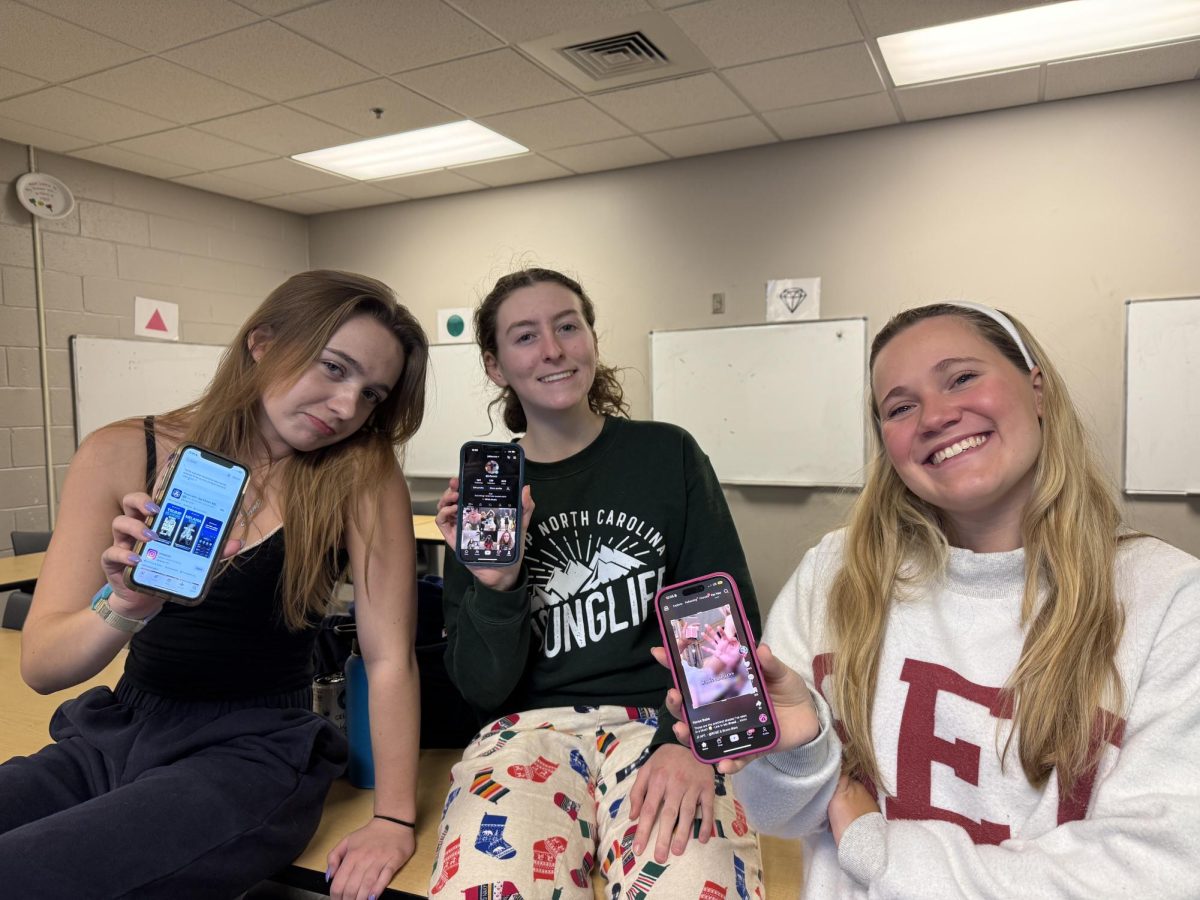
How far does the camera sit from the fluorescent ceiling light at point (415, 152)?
4102 millimetres

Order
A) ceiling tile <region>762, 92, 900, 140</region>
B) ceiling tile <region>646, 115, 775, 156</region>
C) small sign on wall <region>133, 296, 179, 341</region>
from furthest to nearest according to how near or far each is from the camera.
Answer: small sign on wall <region>133, 296, 179, 341</region> → ceiling tile <region>646, 115, 775, 156</region> → ceiling tile <region>762, 92, 900, 140</region>

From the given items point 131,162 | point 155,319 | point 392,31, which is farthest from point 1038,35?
point 155,319

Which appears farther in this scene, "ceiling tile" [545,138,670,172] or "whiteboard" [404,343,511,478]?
"whiteboard" [404,343,511,478]

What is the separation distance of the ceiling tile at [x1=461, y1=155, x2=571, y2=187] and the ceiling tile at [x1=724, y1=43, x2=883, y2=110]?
1361 millimetres

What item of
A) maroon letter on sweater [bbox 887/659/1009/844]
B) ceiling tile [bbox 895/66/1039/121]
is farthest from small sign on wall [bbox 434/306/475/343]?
maroon letter on sweater [bbox 887/659/1009/844]

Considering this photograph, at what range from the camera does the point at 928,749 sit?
1008 mm

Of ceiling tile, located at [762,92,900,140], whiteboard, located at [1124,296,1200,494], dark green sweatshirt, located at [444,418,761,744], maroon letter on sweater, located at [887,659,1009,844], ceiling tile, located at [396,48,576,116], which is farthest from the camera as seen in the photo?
ceiling tile, located at [762,92,900,140]

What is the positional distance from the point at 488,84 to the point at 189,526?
2876 millimetres

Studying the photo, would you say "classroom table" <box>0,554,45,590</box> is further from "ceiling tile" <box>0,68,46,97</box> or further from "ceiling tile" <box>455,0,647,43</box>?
"ceiling tile" <box>455,0,647,43</box>

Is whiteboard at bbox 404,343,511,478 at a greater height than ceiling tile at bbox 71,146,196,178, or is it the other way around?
ceiling tile at bbox 71,146,196,178

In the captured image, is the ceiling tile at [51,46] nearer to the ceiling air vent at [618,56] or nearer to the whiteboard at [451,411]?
the ceiling air vent at [618,56]

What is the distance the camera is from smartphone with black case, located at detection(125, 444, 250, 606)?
1.00m

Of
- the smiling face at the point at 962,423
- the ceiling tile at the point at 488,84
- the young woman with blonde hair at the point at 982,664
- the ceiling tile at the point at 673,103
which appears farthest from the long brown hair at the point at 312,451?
the ceiling tile at the point at 673,103

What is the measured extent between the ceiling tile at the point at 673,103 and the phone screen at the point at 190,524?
294 cm
